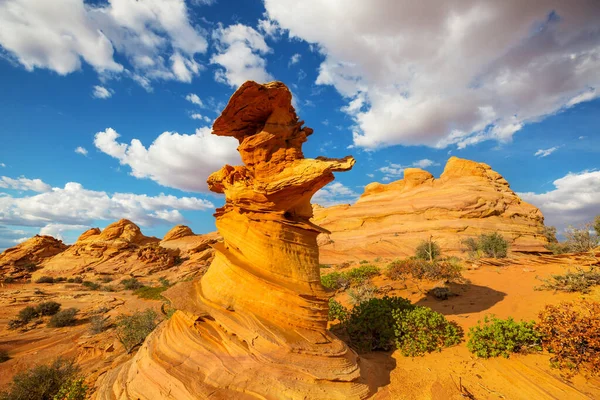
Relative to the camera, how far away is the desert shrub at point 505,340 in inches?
236

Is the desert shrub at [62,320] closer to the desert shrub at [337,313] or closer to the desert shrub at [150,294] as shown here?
the desert shrub at [150,294]

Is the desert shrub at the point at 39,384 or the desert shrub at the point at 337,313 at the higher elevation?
the desert shrub at the point at 337,313

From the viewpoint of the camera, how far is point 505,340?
20.1ft

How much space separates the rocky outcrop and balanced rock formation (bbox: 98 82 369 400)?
39.6 meters

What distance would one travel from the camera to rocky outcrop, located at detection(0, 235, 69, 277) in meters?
32.7

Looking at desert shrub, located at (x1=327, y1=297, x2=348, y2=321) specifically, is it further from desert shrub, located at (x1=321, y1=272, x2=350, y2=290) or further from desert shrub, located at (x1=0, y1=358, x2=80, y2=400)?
desert shrub, located at (x1=0, y1=358, x2=80, y2=400)

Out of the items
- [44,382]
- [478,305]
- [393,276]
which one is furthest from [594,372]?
[44,382]

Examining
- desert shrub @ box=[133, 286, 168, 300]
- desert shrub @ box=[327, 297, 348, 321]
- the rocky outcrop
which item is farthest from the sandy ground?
the rocky outcrop

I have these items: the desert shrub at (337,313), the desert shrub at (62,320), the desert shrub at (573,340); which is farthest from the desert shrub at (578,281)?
the desert shrub at (62,320)

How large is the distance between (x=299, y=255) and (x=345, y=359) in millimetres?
2014

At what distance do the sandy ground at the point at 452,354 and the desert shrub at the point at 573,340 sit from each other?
21cm

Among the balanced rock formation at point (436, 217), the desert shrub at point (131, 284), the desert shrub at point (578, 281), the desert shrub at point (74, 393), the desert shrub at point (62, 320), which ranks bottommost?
the desert shrub at point (62, 320)

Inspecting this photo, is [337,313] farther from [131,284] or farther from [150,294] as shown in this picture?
[131,284]

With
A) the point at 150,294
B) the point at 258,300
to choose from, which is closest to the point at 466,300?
the point at 258,300
